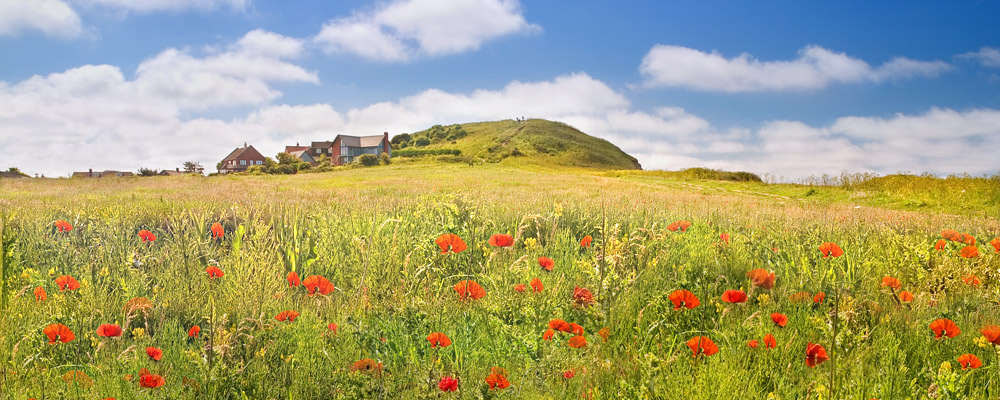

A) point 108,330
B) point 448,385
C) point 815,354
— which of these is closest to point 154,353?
point 108,330

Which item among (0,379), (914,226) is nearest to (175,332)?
(0,379)

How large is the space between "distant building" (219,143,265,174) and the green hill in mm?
30039

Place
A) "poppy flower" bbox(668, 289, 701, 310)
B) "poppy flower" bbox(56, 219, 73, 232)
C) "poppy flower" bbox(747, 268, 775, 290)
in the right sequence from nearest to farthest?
"poppy flower" bbox(668, 289, 701, 310) → "poppy flower" bbox(747, 268, 775, 290) → "poppy flower" bbox(56, 219, 73, 232)

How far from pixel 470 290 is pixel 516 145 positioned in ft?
340

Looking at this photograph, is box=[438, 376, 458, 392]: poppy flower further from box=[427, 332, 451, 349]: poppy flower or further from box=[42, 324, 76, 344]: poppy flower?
box=[42, 324, 76, 344]: poppy flower

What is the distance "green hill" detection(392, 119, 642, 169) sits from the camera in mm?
96062

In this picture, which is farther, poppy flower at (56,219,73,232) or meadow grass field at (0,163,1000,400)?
poppy flower at (56,219,73,232)

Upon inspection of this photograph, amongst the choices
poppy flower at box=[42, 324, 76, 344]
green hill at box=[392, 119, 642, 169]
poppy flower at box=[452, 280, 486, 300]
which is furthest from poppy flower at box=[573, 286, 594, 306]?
green hill at box=[392, 119, 642, 169]

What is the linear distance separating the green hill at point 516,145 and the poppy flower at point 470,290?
7730 centimetres

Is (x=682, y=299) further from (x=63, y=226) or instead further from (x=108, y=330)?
(x=63, y=226)

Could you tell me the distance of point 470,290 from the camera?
308cm

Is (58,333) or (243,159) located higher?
(243,159)

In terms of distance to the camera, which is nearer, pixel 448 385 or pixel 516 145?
pixel 448 385

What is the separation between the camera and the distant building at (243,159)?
347ft
